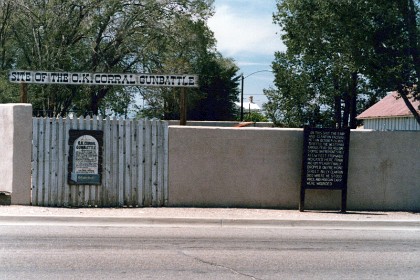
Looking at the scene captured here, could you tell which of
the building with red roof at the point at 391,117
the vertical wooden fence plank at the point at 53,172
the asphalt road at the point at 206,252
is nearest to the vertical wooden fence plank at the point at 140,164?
the asphalt road at the point at 206,252

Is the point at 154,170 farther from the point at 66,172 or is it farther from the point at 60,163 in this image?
the point at 60,163

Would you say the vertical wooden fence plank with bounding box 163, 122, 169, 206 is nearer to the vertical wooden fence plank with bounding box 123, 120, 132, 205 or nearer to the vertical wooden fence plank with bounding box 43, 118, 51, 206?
the vertical wooden fence plank with bounding box 123, 120, 132, 205

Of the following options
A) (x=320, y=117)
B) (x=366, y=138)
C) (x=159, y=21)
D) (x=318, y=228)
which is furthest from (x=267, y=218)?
(x=320, y=117)

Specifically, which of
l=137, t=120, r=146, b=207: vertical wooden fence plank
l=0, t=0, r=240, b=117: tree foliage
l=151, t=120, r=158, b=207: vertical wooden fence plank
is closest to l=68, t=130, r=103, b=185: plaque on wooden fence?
l=137, t=120, r=146, b=207: vertical wooden fence plank

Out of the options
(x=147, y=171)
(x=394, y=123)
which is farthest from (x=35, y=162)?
(x=394, y=123)

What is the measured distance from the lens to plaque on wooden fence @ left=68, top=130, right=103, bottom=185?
507 inches

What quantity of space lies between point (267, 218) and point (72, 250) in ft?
14.6

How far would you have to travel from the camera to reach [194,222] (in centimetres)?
1175

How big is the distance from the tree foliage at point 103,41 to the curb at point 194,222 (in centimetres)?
1684

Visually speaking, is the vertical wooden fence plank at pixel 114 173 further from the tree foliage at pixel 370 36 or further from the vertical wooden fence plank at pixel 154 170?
the tree foliage at pixel 370 36

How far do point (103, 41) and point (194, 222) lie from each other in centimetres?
2073

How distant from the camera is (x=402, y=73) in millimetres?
14375

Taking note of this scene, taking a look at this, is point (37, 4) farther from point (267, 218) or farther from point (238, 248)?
point (238, 248)

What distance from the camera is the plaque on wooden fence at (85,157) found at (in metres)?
12.9
